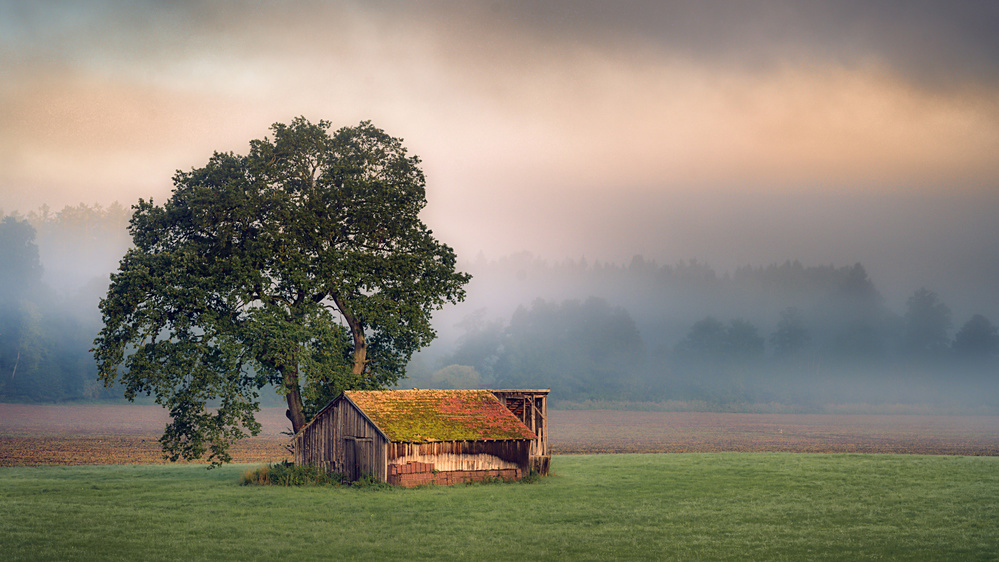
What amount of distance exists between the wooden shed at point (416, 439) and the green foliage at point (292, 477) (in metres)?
0.58

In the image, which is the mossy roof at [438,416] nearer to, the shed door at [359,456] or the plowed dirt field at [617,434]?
the shed door at [359,456]

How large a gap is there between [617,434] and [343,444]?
6866 centimetres

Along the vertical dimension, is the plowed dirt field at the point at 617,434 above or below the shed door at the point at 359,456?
below

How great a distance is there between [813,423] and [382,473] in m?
111

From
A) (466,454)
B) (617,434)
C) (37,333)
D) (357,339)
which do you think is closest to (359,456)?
(466,454)

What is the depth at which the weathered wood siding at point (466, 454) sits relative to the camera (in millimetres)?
44500

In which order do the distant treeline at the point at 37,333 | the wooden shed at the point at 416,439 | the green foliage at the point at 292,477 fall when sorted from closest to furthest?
the wooden shed at the point at 416,439, the green foliage at the point at 292,477, the distant treeline at the point at 37,333

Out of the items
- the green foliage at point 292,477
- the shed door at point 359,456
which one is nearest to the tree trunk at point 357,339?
the shed door at point 359,456

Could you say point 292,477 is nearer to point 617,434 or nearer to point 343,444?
point 343,444

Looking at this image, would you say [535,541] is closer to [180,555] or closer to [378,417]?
[180,555]

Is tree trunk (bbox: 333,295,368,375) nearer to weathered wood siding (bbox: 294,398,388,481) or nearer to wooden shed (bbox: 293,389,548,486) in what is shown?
wooden shed (bbox: 293,389,548,486)

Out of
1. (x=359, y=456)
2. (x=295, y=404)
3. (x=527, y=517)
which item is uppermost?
(x=295, y=404)

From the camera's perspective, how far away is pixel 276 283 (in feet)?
165

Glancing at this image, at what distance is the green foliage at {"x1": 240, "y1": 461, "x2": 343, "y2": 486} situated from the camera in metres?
45.8
